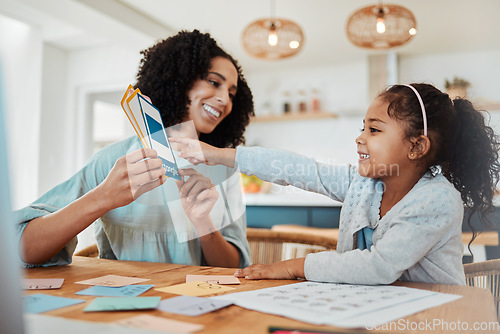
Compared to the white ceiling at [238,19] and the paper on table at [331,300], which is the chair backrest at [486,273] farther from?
the white ceiling at [238,19]

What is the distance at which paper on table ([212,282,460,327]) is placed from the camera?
1.85 ft

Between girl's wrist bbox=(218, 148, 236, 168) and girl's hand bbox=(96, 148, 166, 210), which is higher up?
girl's wrist bbox=(218, 148, 236, 168)

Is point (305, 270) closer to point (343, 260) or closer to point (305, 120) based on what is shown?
point (343, 260)

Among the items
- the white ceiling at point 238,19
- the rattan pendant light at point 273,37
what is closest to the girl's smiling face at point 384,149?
the rattan pendant light at point 273,37

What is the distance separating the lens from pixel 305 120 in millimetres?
5137

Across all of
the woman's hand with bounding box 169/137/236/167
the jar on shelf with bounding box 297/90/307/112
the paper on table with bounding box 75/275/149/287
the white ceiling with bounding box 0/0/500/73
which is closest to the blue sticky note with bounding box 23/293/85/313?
the paper on table with bounding box 75/275/149/287

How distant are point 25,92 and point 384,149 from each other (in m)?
4.48

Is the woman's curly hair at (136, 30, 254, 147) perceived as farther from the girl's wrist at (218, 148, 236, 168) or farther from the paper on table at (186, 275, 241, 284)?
the paper on table at (186, 275, 241, 284)

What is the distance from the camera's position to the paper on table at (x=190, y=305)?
1.90 ft

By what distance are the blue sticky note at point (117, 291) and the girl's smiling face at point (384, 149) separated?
647 mm

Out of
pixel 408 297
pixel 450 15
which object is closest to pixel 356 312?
pixel 408 297

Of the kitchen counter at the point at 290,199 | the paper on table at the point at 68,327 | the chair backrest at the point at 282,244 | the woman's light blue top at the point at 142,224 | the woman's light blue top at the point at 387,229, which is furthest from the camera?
the kitchen counter at the point at 290,199

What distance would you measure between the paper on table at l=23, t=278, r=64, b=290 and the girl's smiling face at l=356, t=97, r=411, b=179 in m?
0.77

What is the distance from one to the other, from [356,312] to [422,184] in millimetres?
512
